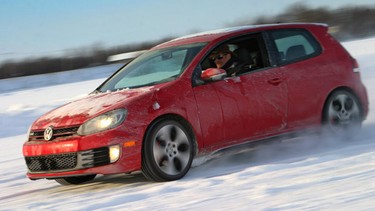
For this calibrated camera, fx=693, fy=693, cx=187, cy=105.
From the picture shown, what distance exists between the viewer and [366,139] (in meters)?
8.62

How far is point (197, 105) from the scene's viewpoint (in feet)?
23.5

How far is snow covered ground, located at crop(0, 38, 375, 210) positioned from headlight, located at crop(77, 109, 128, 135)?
0.61 metres

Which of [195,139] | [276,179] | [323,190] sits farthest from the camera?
[195,139]

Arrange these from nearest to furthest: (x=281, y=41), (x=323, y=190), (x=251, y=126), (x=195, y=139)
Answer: (x=323, y=190) < (x=195, y=139) < (x=251, y=126) < (x=281, y=41)

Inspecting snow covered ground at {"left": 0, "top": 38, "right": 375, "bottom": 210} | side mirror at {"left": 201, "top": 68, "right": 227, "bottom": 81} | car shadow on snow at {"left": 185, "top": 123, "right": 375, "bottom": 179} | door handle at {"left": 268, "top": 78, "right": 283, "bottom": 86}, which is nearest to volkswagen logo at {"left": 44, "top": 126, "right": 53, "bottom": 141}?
snow covered ground at {"left": 0, "top": 38, "right": 375, "bottom": 210}

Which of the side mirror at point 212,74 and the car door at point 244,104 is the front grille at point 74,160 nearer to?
the car door at point 244,104

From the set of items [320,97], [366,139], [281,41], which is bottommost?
[366,139]

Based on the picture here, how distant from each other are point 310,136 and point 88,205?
349 centimetres

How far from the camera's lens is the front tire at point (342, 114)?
8461 mm

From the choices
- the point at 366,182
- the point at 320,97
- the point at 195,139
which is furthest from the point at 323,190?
the point at 320,97

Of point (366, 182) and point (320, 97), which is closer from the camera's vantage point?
point (366, 182)

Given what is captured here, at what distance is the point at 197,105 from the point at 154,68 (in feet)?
3.00

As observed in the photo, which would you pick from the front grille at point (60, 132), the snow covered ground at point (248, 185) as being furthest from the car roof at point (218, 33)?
the front grille at point (60, 132)

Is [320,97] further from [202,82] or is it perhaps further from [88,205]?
[88,205]
